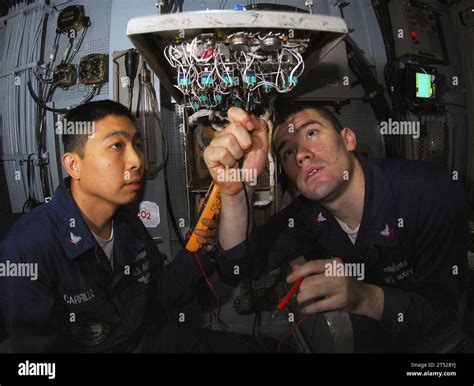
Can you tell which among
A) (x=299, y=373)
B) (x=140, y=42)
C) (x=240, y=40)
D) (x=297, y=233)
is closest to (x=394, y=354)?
(x=299, y=373)

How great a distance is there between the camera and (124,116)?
40.7 inches

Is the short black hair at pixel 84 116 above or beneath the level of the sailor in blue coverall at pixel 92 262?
above

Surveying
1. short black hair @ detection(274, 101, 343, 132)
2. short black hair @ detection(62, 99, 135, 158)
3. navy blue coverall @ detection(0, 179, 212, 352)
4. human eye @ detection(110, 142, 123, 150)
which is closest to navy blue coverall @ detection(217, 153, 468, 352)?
short black hair @ detection(274, 101, 343, 132)

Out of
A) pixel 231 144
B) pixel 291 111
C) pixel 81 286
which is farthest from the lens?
pixel 291 111

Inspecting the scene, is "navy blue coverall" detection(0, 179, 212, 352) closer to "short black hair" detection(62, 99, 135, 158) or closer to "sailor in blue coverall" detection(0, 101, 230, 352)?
"sailor in blue coverall" detection(0, 101, 230, 352)

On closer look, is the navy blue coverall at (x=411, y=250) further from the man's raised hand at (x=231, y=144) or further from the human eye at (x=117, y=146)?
the human eye at (x=117, y=146)

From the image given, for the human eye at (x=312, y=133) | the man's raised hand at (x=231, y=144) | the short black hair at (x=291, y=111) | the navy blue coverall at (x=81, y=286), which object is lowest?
the navy blue coverall at (x=81, y=286)

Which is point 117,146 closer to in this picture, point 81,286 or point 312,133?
point 81,286

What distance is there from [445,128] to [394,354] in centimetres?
122

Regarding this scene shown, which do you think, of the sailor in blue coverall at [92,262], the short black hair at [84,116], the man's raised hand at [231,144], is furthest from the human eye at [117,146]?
the man's raised hand at [231,144]

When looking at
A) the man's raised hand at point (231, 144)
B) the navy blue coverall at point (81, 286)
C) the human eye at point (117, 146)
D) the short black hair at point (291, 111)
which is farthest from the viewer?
the short black hair at point (291, 111)

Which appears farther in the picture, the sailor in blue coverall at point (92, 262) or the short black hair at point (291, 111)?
the short black hair at point (291, 111)

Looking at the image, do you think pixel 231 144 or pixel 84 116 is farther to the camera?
pixel 84 116

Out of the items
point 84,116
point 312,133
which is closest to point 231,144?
point 312,133
